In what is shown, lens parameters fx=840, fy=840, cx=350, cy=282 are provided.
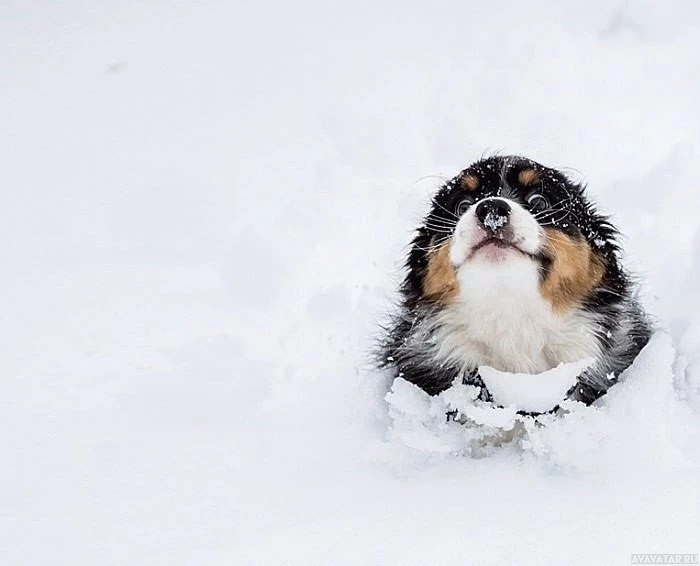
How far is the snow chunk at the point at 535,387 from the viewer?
2.76 meters

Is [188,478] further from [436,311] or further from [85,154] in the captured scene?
[85,154]

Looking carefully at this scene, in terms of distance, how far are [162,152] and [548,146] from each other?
2.16 metres

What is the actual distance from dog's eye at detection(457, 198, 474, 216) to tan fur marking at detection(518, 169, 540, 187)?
195mm

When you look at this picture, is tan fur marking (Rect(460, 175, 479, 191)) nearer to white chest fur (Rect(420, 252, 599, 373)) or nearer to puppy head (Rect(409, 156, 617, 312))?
puppy head (Rect(409, 156, 617, 312))

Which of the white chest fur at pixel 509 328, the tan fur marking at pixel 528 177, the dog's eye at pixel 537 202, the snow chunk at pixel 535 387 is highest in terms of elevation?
the tan fur marking at pixel 528 177

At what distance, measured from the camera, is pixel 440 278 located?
300 cm

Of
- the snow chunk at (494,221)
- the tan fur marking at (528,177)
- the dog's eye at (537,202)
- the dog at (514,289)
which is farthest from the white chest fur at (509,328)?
the tan fur marking at (528,177)

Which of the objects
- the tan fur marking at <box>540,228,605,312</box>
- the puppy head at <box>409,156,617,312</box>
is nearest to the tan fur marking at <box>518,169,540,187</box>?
the puppy head at <box>409,156,617,312</box>

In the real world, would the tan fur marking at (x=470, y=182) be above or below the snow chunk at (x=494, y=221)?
above

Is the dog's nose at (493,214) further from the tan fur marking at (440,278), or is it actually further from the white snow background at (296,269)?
the white snow background at (296,269)

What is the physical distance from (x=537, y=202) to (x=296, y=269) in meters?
1.33

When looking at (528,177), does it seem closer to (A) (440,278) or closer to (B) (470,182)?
(B) (470,182)

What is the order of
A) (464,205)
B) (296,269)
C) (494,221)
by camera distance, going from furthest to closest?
1. (296,269)
2. (464,205)
3. (494,221)

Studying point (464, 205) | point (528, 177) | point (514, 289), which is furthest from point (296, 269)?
point (514, 289)
